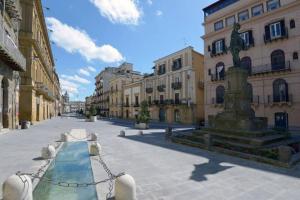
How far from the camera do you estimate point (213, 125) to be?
12820mm

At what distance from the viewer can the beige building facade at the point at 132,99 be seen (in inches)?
1790

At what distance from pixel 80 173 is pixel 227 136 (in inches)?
311

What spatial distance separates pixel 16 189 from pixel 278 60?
25.6m

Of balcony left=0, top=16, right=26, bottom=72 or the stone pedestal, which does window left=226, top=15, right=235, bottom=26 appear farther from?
balcony left=0, top=16, right=26, bottom=72

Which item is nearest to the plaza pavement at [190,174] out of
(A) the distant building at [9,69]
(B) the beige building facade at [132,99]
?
(A) the distant building at [9,69]

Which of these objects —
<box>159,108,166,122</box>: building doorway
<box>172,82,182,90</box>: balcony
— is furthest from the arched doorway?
<box>159,108,166,122</box>: building doorway

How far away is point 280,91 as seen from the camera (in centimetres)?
2183

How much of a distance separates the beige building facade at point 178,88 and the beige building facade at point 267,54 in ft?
12.6

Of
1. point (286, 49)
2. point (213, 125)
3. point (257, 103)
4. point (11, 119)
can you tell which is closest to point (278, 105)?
point (257, 103)

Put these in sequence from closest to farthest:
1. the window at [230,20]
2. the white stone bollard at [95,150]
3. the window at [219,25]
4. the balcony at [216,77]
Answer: the white stone bollard at [95,150]
the window at [230,20]
the balcony at [216,77]
the window at [219,25]

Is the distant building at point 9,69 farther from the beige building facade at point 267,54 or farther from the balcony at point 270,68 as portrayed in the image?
the balcony at point 270,68

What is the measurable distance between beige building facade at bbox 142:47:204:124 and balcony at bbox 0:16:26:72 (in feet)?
75.2

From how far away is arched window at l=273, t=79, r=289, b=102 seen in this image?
69.9 feet

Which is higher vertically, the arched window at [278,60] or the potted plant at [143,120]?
the arched window at [278,60]
